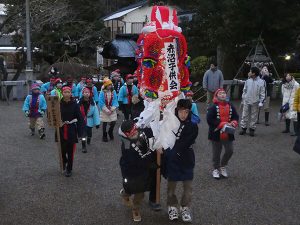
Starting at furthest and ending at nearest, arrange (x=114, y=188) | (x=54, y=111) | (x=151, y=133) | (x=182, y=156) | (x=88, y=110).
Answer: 1. (x=88, y=110)
2. (x=54, y=111)
3. (x=114, y=188)
4. (x=151, y=133)
5. (x=182, y=156)

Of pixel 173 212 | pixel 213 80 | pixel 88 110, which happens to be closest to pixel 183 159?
pixel 173 212

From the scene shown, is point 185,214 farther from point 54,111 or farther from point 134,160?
point 54,111

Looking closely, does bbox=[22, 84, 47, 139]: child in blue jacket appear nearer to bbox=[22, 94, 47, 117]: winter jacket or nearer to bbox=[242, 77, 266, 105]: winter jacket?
bbox=[22, 94, 47, 117]: winter jacket

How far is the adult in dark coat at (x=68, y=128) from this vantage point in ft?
25.2

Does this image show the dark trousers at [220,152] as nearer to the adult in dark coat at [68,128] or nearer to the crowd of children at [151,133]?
the crowd of children at [151,133]

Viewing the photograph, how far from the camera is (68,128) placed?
770 cm

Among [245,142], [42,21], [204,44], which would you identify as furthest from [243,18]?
[42,21]

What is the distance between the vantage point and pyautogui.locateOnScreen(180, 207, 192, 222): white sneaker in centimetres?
563

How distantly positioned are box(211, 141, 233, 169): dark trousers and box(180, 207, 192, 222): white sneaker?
201 centimetres

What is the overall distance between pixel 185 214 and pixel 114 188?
5.82 feet

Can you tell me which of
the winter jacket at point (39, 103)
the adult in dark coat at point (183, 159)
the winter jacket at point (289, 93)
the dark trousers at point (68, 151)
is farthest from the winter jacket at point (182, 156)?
the winter jacket at point (289, 93)

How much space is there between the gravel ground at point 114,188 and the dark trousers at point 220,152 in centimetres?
31

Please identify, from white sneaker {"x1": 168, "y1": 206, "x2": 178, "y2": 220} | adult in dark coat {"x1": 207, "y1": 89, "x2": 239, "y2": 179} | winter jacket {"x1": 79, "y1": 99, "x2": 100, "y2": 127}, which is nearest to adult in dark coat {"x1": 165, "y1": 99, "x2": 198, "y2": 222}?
white sneaker {"x1": 168, "y1": 206, "x2": 178, "y2": 220}

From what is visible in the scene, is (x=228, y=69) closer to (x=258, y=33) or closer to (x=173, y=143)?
(x=258, y=33)
